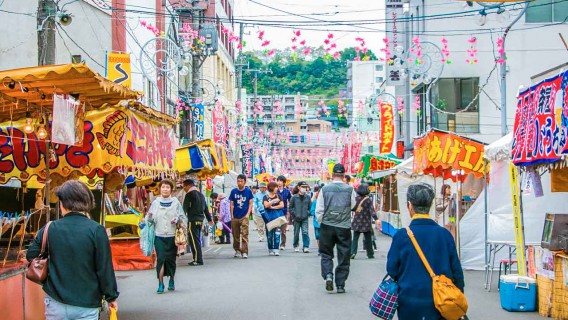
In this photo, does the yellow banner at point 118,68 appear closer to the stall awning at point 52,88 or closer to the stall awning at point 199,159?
the stall awning at point 199,159

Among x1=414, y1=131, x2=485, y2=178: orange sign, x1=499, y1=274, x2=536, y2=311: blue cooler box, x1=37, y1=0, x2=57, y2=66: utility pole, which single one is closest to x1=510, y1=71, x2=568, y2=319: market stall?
x1=499, y1=274, x2=536, y2=311: blue cooler box

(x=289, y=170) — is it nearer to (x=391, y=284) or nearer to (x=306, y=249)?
(x=306, y=249)

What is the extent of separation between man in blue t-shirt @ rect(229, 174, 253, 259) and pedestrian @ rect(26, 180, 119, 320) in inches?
525

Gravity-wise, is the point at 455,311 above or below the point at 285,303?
above

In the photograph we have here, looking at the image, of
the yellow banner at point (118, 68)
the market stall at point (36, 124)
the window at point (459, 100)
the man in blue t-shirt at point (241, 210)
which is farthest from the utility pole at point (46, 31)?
the window at point (459, 100)

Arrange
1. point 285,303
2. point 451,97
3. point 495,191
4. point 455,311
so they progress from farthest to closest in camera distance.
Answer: point 451,97 < point 495,191 < point 285,303 < point 455,311

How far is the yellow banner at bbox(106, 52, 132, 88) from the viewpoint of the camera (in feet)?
69.7

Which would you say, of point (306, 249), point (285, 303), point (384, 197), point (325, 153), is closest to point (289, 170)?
point (325, 153)

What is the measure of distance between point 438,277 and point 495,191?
10591 mm

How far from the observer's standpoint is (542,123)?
1018 centimetres

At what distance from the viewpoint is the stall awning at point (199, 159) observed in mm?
19391

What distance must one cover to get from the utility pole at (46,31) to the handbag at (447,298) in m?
9.39

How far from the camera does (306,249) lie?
22.0 m

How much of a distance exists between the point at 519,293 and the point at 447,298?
5951mm
